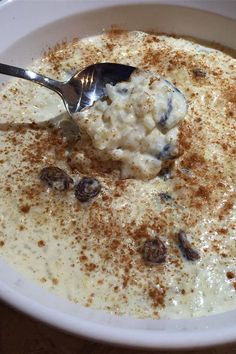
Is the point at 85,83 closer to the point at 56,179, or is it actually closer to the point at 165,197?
the point at 56,179

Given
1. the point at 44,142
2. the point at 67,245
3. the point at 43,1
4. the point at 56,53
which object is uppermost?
the point at 43,1

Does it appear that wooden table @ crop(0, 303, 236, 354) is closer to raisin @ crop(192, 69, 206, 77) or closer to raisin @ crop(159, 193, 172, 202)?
raisin @ crop(159, 193, 172, 202)

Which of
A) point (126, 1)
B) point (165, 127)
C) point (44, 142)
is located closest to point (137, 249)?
point (165, 127)

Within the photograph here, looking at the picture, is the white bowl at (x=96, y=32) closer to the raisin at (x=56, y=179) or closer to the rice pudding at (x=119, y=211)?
the rice pudding at (x=119, y=211)

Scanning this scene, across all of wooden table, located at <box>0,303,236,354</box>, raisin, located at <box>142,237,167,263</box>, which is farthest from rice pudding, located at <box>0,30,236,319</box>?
wooden table, located at <box>0,303,236,354</box>

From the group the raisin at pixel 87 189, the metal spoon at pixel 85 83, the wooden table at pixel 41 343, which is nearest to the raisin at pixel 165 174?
the raisin at pixel 87 189

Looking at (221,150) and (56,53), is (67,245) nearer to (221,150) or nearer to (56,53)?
(221,150)
